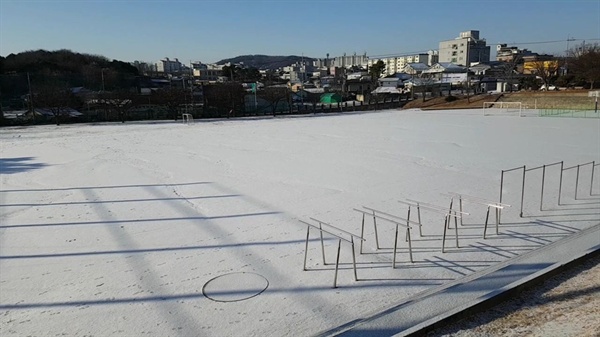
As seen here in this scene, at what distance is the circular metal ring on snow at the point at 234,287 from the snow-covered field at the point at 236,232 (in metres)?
0.02

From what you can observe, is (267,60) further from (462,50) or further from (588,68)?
(588,68)

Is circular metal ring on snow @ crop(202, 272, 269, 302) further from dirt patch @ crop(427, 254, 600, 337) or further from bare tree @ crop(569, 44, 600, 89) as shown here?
bare tree @ crop(569, 44, 600, 89)

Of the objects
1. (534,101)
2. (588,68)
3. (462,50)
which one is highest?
(462,50)

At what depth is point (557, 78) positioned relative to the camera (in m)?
41.3

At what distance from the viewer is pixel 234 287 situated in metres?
3.75

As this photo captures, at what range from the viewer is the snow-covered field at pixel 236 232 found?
3.37 meters

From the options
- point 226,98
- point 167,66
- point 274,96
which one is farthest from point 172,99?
point 167,66

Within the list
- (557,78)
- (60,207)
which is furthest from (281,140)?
(557,78)

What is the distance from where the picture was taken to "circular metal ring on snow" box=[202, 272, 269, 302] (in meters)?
3.58

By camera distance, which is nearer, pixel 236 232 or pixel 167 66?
pixel 236 232

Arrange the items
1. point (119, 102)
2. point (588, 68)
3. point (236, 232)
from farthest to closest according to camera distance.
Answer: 1. point (588, 68)
2. point (119, 102)
3. point (236, 232)

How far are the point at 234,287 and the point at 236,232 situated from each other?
1.48m

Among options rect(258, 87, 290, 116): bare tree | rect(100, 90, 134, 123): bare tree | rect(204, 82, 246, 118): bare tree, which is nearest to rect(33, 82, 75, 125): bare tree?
rect(100, 90, 134, 123): bare tree

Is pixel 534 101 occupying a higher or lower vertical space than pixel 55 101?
lower
